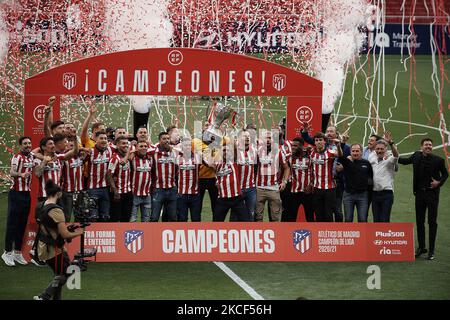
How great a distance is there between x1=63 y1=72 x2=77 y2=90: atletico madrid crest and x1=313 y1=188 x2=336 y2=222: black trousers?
408 centimetres

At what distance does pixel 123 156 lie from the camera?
15.5 metres

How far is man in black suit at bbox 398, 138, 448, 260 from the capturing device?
1526cm

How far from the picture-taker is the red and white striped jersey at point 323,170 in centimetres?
1545

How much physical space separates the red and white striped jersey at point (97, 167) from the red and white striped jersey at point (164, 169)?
74 centimetres

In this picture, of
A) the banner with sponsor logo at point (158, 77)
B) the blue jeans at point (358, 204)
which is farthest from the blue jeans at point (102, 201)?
the blue jeans at point (358, 204)

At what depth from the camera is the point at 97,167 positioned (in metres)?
15.4

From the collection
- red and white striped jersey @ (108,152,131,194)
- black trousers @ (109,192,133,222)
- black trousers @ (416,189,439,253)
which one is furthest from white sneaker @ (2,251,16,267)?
black trousers @ (416,189,439,253)

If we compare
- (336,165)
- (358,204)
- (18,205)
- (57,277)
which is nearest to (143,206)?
(18,205)

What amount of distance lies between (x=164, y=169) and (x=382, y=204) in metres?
3.45

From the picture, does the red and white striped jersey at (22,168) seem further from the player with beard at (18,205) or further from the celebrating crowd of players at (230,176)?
the celebrating crowd of players at (230,176)

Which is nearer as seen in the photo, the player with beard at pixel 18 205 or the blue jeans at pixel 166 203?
the player with beard at pixel 18 205

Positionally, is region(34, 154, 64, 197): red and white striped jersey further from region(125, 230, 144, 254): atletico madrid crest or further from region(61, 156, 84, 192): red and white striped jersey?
region(125, 230, 144, 254): atletico madrid crest

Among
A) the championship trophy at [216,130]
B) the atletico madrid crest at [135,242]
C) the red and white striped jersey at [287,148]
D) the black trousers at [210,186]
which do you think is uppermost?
the championship trophy at [216,130]
